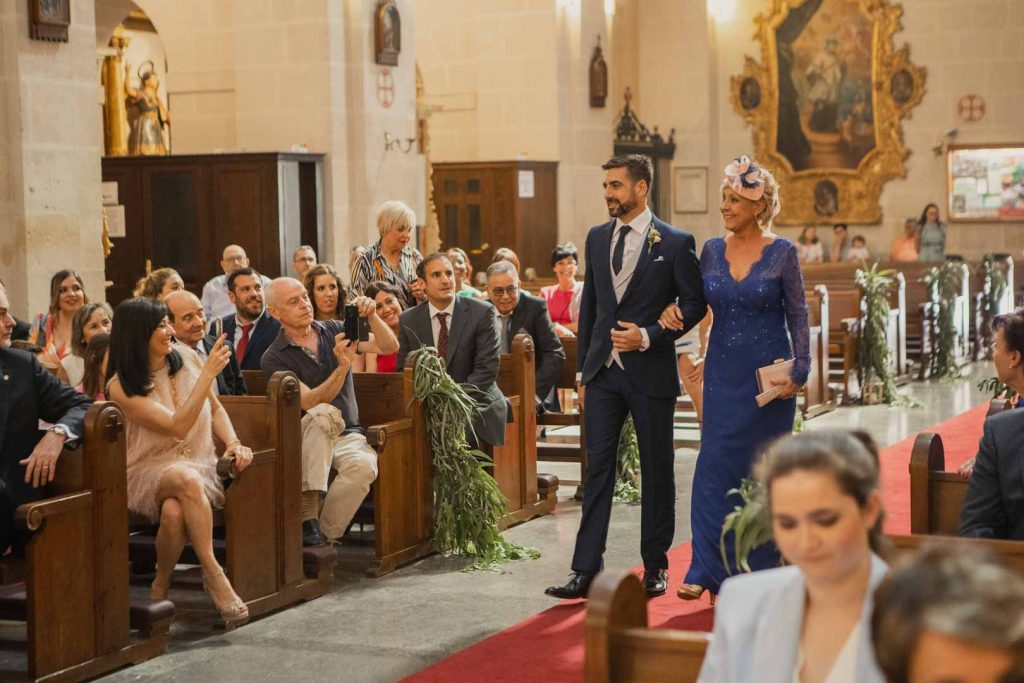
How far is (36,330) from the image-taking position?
8164 millimetres

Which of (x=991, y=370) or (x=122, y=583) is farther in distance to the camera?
(x=991, y=370)

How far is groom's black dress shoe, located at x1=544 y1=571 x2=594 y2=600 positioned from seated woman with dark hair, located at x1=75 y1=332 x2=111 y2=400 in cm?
202

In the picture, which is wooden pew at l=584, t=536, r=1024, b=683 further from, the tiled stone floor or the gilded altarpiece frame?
the gilded altarpiece frame

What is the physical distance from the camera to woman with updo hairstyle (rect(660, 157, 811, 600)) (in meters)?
5.11

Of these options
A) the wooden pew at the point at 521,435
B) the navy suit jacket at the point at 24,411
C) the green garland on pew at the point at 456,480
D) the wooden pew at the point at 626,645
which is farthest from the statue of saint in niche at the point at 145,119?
the wooden pew at the point at 626,645

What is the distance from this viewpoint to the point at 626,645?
2.63 m

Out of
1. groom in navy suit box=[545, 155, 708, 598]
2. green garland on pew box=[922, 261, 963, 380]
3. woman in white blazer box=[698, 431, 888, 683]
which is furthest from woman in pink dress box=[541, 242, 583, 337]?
woman in white blazer box=[698, 431, 888, 683]

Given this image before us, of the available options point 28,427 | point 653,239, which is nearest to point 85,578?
point 28,427

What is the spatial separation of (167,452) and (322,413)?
0.90 m

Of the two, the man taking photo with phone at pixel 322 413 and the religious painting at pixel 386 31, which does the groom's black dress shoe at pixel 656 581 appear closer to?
the man taking photo with phone at pixel 322 413

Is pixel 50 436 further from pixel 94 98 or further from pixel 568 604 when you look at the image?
pixel 94 98

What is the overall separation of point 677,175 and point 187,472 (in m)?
17.1

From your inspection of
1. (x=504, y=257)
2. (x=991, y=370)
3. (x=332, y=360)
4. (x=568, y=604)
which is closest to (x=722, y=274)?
(x=568, y=604)

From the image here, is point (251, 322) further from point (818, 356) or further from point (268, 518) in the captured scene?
point (818, 356)
